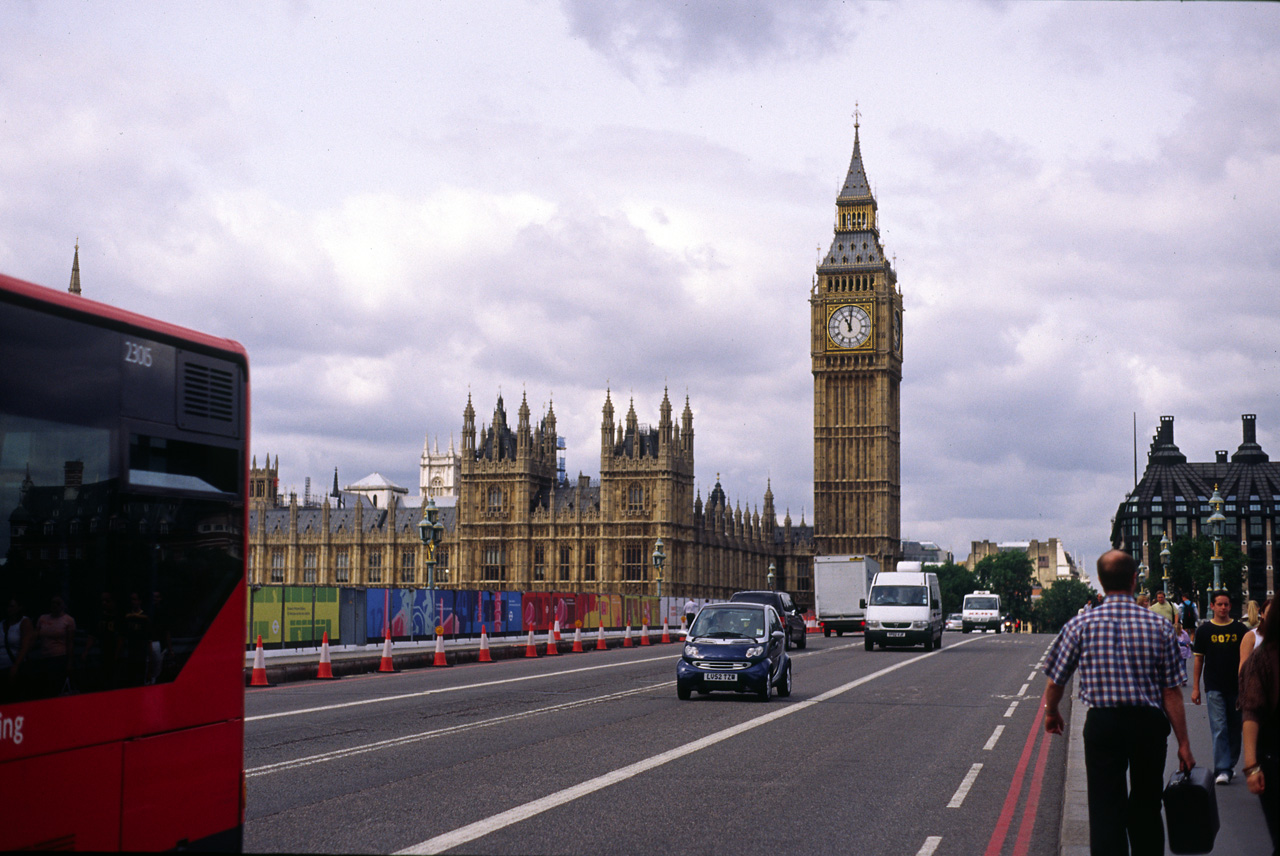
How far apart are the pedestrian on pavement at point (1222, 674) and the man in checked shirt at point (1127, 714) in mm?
5489

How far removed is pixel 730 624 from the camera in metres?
21.6

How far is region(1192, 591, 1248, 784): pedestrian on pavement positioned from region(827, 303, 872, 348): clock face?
113302mm

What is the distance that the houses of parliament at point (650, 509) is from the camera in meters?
105

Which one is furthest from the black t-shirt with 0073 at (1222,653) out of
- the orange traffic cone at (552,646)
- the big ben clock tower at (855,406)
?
the big ben clock tower at (855,406)

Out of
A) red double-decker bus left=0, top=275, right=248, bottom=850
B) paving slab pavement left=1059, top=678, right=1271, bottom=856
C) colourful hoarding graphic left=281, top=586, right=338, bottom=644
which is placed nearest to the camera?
red double-decker bus left=0, top=275, right=248, bottom=850

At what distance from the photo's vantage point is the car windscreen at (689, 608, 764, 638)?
70.5 ft

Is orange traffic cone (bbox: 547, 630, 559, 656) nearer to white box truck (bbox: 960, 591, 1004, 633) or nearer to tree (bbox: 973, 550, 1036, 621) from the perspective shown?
white box truck (bbox: 960, 591, 1004, 633)

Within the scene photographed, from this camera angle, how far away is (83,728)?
18.6ft

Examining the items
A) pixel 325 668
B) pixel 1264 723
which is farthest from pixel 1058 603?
pixel 1264 723

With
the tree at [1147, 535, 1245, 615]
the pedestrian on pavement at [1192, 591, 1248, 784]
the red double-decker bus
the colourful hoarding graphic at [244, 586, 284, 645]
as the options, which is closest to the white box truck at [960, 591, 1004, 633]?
the tree at [1147, 535, 1245, 615]

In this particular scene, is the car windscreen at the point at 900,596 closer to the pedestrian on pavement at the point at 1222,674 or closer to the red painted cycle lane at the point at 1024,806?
the red painted cycle lane at the point at 1024,806

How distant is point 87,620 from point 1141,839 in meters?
5.29

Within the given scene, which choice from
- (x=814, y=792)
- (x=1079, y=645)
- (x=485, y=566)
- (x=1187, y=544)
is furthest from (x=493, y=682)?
(x=485, y=566)

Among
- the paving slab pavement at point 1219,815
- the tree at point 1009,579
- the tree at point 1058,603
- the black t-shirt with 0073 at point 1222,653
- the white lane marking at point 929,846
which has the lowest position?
the tree at point 1058,603
